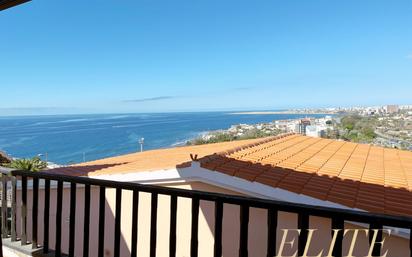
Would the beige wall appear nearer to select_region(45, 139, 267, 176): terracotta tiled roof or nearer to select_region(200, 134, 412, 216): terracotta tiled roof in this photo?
select_region(200, 134, 412, 216): terracotta tiled roof

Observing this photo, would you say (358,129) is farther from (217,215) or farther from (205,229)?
(217,215)

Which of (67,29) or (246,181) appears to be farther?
(67,29)

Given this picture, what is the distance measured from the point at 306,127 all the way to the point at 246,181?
38.5 feet

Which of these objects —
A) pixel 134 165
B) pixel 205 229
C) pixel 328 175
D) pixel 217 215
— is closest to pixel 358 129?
pixel 328 175

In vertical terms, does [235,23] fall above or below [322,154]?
above

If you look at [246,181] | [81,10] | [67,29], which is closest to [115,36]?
[67,29]

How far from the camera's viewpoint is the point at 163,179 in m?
4.09

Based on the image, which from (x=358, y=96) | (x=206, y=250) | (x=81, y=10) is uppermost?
(x=81, y=10)

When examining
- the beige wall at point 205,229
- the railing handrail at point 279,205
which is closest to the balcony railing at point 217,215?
the railing handrail at point 279,205

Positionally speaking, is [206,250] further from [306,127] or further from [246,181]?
[306,127]

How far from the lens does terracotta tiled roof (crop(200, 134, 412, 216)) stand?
337 cm

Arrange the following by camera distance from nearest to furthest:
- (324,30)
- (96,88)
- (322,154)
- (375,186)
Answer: (375,186), (322,154), (324,30), (96,88)

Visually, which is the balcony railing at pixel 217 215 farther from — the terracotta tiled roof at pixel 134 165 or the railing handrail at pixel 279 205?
the terracotta tiled roof at pixel 134 165

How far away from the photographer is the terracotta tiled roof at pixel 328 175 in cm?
337
